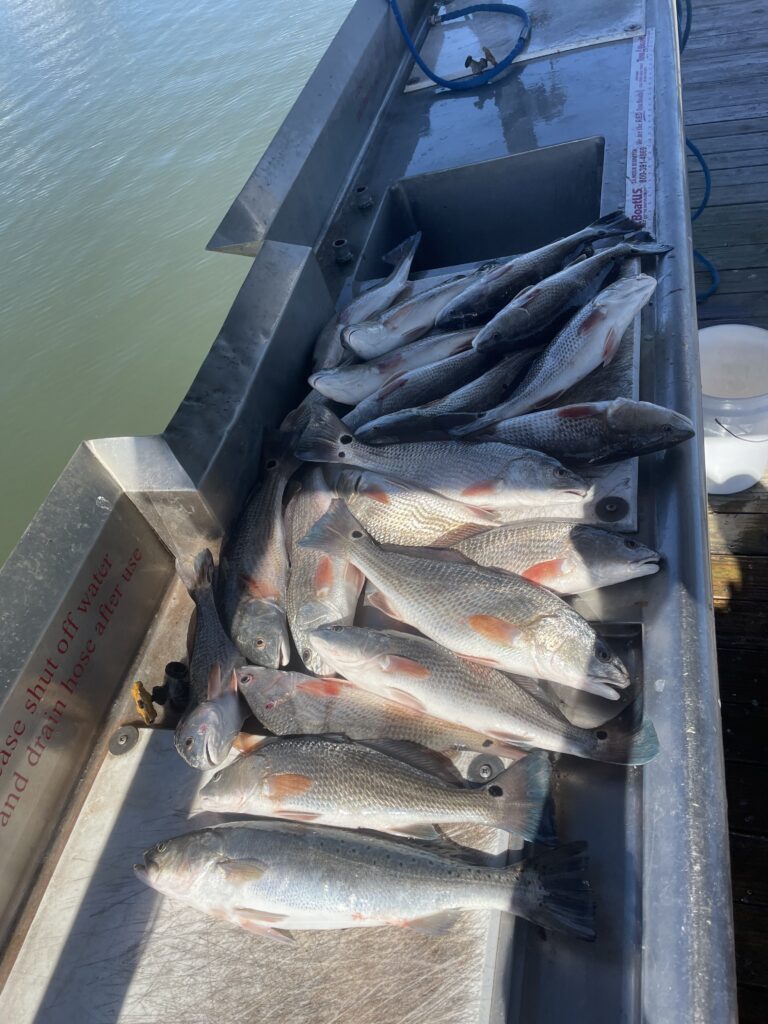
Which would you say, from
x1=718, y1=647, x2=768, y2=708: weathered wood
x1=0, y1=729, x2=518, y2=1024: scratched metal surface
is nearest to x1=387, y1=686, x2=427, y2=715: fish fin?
x1=0, y1=729, x2=518, y2=1024: scratched metal surface

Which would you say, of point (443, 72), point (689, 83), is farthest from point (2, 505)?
point (689, 83)

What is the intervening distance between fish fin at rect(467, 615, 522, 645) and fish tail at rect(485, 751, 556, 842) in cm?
29

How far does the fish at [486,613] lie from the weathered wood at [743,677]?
1341 millimetres

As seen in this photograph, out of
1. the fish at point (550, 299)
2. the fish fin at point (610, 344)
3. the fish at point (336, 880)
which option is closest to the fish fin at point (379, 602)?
the fish at point (336, 880)

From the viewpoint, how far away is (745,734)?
8.11ft

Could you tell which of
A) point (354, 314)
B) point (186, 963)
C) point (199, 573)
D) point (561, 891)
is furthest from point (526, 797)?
point (354, 314)

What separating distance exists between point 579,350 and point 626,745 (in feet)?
4.34

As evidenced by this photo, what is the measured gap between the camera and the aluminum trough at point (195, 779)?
134cm

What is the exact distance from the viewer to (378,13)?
13.3 feet

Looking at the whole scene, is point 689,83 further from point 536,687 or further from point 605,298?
point 536,687

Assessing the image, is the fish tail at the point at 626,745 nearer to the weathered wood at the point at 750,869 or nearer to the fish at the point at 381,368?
the weathered wood at the point at 750,869

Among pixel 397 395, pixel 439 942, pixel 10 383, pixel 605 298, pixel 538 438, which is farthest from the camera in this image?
pixel 10 383

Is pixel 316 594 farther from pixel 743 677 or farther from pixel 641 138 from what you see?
pixel 641 138

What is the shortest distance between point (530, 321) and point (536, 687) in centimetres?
137
